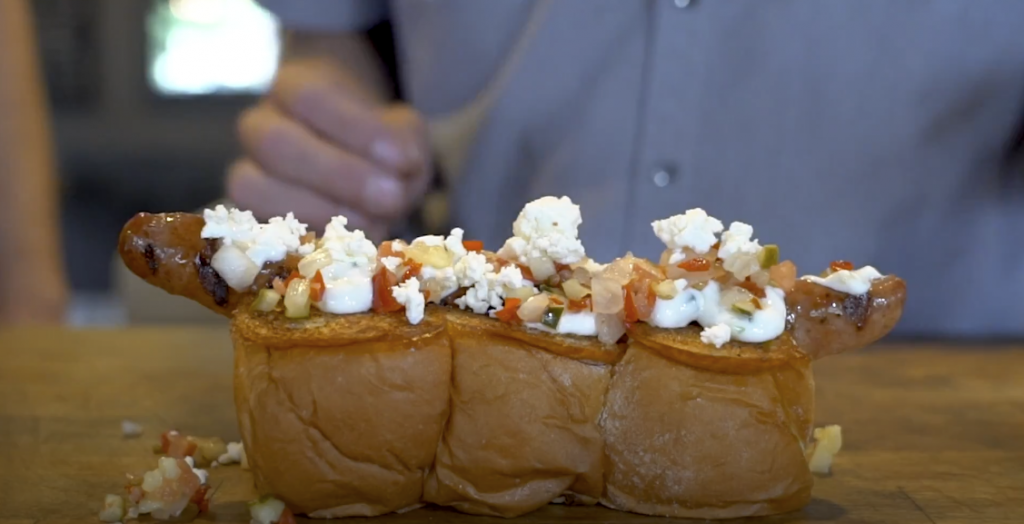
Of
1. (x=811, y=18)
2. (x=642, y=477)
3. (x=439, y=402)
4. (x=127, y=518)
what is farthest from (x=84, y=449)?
(x=811, y=18)

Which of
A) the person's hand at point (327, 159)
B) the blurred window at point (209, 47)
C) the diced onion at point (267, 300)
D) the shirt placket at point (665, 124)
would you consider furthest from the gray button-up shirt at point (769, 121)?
the blurred window at point (209, 47)

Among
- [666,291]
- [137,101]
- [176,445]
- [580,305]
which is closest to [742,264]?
[666,291]

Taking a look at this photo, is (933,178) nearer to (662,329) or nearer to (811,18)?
(811,18)

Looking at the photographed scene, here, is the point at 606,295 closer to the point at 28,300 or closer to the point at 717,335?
the point at 717,335

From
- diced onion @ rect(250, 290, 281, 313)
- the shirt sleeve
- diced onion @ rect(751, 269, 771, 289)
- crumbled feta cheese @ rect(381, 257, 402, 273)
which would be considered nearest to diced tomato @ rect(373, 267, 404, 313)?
crumbled feta cheese @ rect(381, 257, 402, 273)

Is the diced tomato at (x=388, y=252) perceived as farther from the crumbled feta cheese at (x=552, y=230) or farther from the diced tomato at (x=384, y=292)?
the crumbled feta cheese at (x=552, y=230)

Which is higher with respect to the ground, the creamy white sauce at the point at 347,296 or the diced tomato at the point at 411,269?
the diced tomato at the point at 411,269

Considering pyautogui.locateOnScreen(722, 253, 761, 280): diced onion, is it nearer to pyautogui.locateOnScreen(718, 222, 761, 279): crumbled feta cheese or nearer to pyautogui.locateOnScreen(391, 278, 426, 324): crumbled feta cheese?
pyautogui.locateOnScreen(718, 222, 761, 279): crumbled feta cheese
